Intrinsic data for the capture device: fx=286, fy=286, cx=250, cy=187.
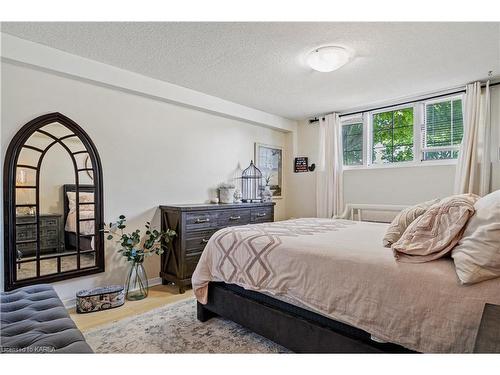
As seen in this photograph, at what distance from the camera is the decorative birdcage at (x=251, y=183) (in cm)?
443

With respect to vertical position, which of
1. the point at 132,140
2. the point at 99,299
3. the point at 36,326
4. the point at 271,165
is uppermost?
the point at 132,140

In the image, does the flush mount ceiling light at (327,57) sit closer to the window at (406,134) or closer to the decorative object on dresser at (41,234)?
the window at (406,134)

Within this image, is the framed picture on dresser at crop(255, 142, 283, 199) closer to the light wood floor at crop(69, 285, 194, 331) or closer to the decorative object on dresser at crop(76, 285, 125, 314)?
the light wood floor at crop(69, 285, 194, 331)

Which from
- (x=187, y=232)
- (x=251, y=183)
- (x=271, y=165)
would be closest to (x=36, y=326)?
(x=187, y=232)

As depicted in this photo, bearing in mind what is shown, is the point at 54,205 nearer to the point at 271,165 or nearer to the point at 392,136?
the point at 271,165

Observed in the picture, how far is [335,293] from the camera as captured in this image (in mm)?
1529

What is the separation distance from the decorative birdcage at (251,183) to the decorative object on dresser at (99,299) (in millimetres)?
2181

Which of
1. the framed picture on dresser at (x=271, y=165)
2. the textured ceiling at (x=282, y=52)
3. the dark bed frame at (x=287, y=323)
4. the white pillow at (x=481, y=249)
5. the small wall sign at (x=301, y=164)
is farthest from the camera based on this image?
the small wall sign at (x=301, y=164)

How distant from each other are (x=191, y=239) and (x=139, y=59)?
1897mm

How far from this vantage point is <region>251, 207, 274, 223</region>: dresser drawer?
388 centimetres

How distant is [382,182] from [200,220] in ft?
8.54

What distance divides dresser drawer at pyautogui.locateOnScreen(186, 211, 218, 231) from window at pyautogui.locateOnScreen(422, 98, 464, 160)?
284 cm

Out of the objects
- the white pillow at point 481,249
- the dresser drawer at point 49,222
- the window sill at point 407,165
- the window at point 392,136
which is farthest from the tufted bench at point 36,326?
the window at point 392,136
